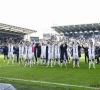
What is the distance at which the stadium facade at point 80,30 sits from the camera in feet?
197

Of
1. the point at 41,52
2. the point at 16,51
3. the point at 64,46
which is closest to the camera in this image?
the point at 64,46

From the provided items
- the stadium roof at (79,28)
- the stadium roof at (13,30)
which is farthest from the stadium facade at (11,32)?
the stadium roof at (79,28)

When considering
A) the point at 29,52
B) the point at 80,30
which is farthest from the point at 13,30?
the point at 29,52

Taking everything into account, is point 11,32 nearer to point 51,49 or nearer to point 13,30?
point 13,30

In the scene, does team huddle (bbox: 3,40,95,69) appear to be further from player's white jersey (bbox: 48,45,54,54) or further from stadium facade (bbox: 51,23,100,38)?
stadium facade (bbox: 51,23,100,38)

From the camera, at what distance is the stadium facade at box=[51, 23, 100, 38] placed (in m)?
59.9

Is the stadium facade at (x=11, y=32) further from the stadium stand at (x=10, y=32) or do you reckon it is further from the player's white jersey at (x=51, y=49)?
the player's white jersey at (x=51, y=49)

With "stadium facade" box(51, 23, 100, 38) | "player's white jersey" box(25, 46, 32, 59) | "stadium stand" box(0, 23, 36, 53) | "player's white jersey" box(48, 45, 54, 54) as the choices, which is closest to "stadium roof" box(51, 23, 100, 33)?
"stadium facade" box(51, 23, 100, 38)

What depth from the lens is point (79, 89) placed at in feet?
28.5

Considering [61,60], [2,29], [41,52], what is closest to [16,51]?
[41,52]

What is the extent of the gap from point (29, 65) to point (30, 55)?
1.18 meters

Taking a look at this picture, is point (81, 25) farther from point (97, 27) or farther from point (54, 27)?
point (54, 27)

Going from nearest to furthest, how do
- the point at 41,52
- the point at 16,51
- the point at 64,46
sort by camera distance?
1. the point at 64,46
2. the point at 41,52
3. the point at 16,51

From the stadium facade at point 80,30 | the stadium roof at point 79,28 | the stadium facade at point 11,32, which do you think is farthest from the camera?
the stadium facade at point 80,30
